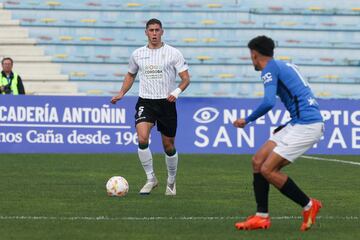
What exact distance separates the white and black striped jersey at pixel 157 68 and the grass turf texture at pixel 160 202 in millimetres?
1266

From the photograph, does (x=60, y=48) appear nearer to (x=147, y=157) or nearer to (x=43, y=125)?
(x=43, y=125)

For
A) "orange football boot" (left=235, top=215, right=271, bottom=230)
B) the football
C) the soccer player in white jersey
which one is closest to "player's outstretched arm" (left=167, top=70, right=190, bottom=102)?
the soccer player in white jersey

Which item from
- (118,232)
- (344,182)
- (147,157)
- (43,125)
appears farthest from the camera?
(43,125)

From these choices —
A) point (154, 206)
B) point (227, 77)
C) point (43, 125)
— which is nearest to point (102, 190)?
point (154, 206)

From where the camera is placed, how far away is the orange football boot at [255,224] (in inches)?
374

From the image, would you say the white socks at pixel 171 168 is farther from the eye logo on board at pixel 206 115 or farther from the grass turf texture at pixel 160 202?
the eye logo on board at pixel 206 115

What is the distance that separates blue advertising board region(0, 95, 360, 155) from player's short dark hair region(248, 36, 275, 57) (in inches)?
522

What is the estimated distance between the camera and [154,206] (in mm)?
11672

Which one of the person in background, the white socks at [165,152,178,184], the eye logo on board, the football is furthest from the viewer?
the person in background

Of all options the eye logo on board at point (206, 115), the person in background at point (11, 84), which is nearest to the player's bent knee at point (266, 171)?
the eye logo on board at point (206, 115)

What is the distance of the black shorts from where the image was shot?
1327 cm

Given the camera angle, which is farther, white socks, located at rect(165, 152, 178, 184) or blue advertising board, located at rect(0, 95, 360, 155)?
blue advertising board, located at rect(0, 95, 360, 155)

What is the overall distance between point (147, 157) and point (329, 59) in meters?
17.2

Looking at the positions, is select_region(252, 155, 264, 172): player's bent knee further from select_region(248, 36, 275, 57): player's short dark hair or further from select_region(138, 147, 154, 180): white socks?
select_region(138, 147, 154, 180): white socks
